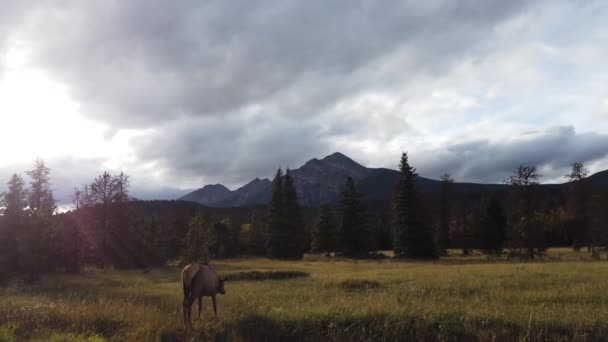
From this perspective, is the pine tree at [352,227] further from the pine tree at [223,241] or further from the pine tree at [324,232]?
the pine tree at [223,241]

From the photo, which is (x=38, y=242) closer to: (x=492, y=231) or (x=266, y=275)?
(x=266, y=275)

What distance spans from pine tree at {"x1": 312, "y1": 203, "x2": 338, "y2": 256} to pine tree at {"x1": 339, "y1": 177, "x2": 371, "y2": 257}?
5.74 meters

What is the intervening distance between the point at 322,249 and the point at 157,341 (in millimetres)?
60222

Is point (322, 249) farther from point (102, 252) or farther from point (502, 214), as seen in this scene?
point (102, 252)

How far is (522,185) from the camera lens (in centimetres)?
4753

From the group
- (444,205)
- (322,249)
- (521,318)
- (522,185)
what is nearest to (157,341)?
(521,318)

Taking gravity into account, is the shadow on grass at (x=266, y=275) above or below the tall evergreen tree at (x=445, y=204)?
below

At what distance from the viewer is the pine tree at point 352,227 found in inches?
2349

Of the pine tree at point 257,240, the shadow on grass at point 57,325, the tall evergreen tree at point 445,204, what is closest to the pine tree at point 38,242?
the shadow on grass at point 57,325

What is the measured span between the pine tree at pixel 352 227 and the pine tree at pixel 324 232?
18.8 ft

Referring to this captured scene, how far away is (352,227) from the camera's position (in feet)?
198

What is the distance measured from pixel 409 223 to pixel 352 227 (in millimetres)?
11038

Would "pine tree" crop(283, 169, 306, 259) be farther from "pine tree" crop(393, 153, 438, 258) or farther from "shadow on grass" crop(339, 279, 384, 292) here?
"shadow on grass" crop(339, 279, 384, 292)

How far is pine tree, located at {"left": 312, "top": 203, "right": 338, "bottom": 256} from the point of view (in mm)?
67062
